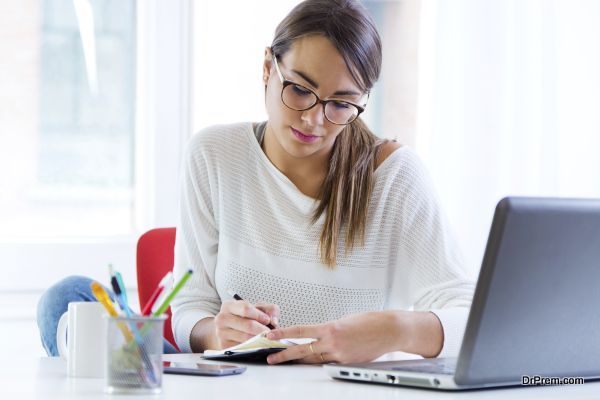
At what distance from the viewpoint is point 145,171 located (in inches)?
105

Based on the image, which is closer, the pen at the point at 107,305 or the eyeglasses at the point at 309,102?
the pen at the point at 107,305

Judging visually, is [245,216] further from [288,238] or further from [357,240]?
[357,240]

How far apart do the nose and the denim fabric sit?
1.57 ft

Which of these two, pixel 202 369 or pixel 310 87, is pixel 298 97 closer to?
pixel 310 87

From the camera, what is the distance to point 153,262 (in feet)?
6.42

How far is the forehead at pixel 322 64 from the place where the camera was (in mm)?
1610

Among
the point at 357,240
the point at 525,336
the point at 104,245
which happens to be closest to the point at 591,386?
the point at 525,336

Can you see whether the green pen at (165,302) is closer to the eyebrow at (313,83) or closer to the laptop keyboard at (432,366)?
the laptop keyboard at (432,366)

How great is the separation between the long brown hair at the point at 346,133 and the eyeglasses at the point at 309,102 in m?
0.06

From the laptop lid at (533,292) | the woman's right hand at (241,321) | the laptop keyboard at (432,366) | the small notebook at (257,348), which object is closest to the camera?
the laptop lid at (533,292)

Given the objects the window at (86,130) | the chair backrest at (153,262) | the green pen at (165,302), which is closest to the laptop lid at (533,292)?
the green pen at (165,302)

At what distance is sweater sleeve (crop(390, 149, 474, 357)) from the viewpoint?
1.67 m

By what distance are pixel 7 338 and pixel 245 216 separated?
101 cm

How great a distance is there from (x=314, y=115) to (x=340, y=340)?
490mm
